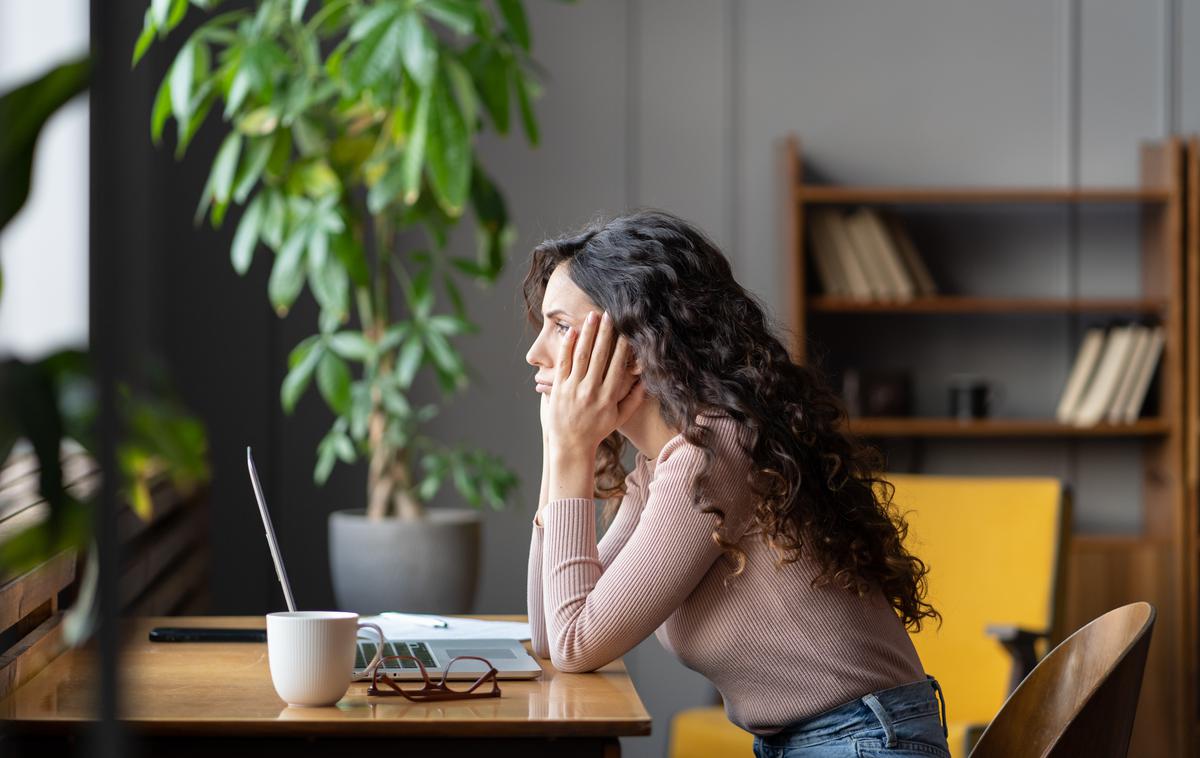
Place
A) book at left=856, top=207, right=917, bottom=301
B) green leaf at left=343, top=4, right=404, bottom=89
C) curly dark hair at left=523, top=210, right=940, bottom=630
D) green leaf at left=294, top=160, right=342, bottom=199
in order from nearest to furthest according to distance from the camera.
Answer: curly dark hair at left=523, top=210, right=940, bottom=630, green leaf at left=343, top=4, right=404, bottom=89, green leaf at left=294, top=160, right=342, bottom=199, book at left=856, top=207, right=917, bottom=301

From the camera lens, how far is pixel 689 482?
127 centimetres

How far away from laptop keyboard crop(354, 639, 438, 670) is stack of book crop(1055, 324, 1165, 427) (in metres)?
2.35

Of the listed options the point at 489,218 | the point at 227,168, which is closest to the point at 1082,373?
the point at 489,218

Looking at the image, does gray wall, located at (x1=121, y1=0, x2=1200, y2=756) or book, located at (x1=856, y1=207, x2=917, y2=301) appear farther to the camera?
gray wall, located at (x1=121, y1=0, x2=1200, y2=756)

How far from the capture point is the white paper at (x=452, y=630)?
1.52m

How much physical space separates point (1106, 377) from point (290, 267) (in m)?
2.13

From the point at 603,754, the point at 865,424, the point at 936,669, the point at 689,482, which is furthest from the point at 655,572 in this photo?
the point at 865,424

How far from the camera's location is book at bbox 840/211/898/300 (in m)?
3.25

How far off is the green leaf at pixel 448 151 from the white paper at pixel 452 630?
36.1 inches

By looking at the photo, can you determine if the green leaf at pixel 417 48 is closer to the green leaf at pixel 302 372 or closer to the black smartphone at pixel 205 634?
the green leaf at pixel 302 372

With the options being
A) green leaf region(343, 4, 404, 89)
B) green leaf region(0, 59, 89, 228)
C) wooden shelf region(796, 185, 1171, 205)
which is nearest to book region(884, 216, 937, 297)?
wooden shelf region(796, 185, 1171, 205)

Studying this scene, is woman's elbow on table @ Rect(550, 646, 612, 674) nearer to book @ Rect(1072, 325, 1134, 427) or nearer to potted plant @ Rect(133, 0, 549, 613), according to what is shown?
potted plant @ Rect(133, 0, 549, 613)

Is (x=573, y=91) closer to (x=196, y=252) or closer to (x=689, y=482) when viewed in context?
(x=196, y=252)

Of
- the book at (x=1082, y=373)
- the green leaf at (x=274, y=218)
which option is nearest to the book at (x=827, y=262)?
the book at (x=1082, y=373)
